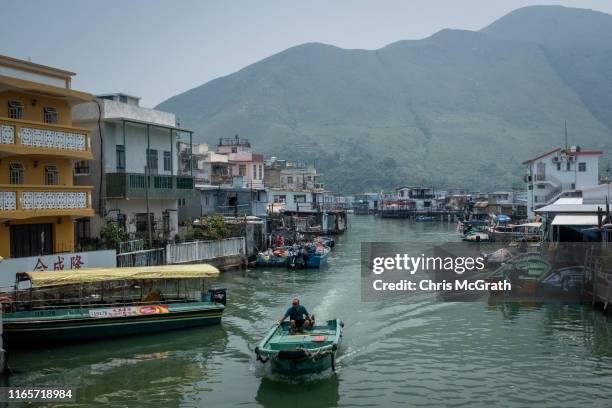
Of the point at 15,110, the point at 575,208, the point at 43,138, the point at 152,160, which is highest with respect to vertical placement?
the point at 15,110

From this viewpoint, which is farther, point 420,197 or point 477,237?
point 420,197

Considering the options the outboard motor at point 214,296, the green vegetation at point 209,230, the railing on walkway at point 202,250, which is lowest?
the outboard motor at point 214,296

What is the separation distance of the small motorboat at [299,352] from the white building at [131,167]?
17.8 metres

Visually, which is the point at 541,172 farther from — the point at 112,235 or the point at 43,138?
the point at 43,138

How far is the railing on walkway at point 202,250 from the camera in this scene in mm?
34438

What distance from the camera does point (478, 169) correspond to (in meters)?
190

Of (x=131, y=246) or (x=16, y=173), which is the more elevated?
(x=16, y=173)

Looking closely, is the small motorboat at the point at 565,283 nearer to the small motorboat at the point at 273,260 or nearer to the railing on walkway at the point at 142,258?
the small motorboat at the point at 273,260

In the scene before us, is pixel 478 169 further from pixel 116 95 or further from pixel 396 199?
pixel 116 95

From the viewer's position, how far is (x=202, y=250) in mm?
37188

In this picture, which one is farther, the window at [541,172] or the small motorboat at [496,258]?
the window at [541,172]

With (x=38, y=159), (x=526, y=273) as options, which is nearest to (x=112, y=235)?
(x=38, y=159)

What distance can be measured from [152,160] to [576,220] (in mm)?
23330

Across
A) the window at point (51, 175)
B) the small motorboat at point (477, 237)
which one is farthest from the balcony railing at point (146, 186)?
the small motorboat at point (477, 237)
